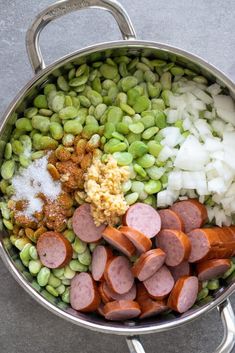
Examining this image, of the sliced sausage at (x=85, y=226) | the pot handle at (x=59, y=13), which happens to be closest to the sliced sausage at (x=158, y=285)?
the sliced sausage at (x=85, y=226)

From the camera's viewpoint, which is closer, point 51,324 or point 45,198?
point 45,198

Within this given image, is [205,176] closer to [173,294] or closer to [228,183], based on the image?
[228,183]

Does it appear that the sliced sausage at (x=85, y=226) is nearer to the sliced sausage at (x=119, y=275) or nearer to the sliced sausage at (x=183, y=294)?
the sliced sausage at (x=119, y=275)

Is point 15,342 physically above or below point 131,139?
below

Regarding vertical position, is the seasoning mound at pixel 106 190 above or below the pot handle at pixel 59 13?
below

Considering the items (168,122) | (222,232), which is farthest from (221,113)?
(222,232)

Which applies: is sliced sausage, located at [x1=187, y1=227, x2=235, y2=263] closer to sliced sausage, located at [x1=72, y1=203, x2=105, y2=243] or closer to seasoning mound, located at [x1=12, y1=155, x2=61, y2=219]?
sliced sausage, located at [x1=72, y1=203, x2=105, y2=243]
